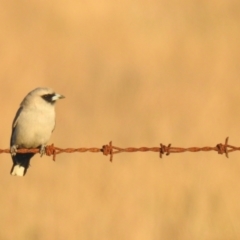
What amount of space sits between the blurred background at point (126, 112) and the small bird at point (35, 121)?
67.7 inches

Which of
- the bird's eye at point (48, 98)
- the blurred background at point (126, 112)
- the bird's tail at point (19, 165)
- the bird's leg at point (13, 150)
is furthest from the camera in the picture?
the blurred background at point (126, 112)

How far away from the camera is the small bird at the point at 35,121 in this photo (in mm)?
8875

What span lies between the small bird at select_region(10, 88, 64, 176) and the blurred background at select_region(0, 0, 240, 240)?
1721mm

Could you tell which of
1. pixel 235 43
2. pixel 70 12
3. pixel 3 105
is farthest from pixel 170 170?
pixel 70 12

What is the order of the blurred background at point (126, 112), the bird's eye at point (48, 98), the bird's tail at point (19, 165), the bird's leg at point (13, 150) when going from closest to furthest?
the bird's leg at point (13, 150), the bird's eye at point (48, 98), the bird's tail at point (19, 165), the blurred background at point (126, 112)

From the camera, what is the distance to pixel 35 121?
8.88 m

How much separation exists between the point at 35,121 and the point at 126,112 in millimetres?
5843

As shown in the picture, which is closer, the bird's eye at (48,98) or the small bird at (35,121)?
the small bird at (35,121)

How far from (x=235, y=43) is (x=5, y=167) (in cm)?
783

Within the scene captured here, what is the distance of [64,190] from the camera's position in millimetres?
11109

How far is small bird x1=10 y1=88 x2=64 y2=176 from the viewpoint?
888 cm

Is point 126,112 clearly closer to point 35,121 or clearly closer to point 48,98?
point 48,98

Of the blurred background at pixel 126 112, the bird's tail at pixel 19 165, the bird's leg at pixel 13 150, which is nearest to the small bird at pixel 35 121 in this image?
the bird's leg at pixel 13 150

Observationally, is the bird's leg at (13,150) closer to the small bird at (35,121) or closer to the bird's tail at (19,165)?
the small bird at (35,121)
